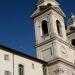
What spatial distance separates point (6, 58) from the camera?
26375 millimetres

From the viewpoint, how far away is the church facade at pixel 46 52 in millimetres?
26984

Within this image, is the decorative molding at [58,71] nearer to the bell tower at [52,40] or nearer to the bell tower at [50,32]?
the bell tower at [52,40]

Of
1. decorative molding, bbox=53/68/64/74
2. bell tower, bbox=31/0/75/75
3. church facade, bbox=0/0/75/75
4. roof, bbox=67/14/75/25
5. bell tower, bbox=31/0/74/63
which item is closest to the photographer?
church facade, bbox=0/0/75/75

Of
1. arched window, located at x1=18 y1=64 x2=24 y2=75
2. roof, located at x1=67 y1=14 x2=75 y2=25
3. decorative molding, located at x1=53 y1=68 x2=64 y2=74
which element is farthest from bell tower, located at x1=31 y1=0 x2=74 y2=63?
roof, located at x1=67 y1=14 x2=75 y2=25

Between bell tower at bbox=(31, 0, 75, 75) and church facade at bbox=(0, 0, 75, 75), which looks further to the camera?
bell tower at bbox=(31, 0, 75, 75)

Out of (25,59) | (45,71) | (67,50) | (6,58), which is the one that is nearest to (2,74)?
(6,58)

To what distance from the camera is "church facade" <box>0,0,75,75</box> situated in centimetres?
2698

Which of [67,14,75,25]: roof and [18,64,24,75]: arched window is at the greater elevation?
[67,14,75,25]: roof

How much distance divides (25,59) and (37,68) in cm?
267

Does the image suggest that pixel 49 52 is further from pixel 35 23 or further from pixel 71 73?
pixel 35 23

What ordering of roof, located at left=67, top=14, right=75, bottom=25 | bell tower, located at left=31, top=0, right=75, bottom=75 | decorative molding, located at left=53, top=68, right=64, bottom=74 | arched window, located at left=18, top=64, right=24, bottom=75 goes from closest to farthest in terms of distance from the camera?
arched window, located at left=18, top=64, right=24, bottom=75
decorative molding, located at left=53, top=68, right=64, bottom=74
bell tower, located at left=31, top=0, right=75, bottom=75
roof, located at left=67, top=14, right=75, bottom=25

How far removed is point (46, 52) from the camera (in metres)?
35.1

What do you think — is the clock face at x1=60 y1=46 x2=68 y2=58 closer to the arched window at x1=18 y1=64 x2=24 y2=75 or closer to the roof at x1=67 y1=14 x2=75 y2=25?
the arched window at x1=18 y1=64 x2=24 y2=75

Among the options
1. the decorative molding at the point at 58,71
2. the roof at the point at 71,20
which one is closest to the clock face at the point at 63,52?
the decorative molding at the point at 58,71
